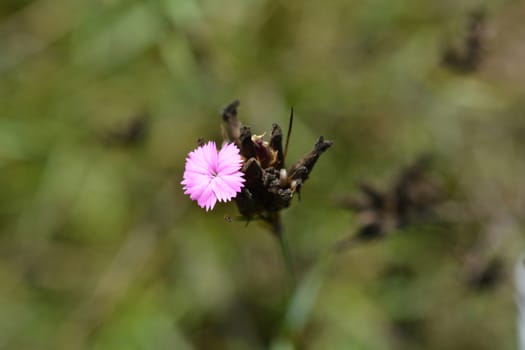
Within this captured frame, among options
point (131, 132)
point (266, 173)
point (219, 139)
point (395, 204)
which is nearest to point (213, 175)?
point (266, 173)

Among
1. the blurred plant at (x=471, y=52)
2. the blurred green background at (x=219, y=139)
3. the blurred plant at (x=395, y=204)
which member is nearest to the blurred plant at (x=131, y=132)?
the blurred green background at (x=219, y=139)

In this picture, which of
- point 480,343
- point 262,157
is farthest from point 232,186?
Answer: point 480,343

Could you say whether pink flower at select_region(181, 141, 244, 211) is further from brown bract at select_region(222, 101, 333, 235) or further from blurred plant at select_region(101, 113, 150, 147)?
blurred plant at select_region(101, 113, 150, 147)

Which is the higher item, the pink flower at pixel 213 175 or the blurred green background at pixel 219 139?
the blurred green background at pixel 219 139

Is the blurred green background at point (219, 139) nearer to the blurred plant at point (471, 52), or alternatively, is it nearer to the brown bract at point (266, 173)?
the blurred plant at point (471, 52)

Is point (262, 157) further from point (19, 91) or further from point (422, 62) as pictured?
point (19, 91)

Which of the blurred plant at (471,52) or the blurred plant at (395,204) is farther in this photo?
the blurred plant at (471,52)

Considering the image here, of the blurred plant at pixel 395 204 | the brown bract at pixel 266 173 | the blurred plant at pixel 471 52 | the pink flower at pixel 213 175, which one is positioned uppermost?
the blurred plant at pixel 471 52
